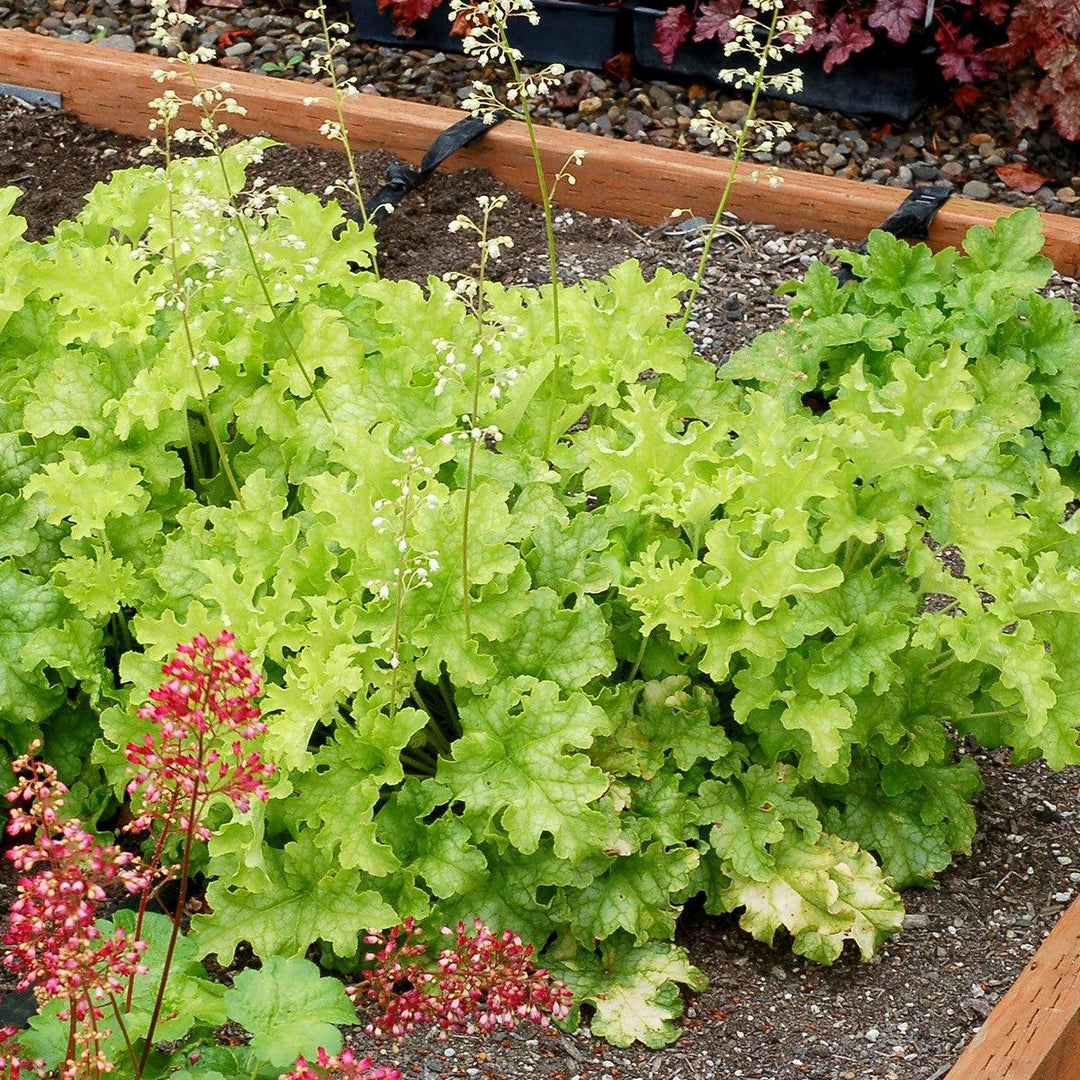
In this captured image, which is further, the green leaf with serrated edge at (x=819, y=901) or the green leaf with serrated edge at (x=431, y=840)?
the green leaf with serrated edge at (x=819, y=901)

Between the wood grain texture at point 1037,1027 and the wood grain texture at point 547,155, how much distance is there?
7.65 feet

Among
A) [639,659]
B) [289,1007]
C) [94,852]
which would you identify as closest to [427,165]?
[639,659]

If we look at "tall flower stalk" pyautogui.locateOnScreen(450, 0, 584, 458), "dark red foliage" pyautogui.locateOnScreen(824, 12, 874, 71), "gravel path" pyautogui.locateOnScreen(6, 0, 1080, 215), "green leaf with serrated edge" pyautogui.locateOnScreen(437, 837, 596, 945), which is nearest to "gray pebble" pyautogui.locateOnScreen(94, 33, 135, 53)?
"gravel path" pyautogui.locateOnScreen(6, 0, 1080, 215)

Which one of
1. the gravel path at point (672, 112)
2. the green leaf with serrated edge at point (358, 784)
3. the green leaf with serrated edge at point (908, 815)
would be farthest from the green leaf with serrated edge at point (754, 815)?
the gravel path at point (672, 112)

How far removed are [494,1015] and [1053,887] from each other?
1.20 metres

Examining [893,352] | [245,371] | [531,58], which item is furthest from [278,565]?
[531,58]

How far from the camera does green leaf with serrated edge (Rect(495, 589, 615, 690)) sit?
2828 millimetres

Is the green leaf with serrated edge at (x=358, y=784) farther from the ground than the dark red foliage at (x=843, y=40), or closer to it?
closer to it

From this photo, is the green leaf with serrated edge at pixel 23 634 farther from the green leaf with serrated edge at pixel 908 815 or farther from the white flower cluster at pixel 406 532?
the green leaf with serrated edge at pixel 908 815

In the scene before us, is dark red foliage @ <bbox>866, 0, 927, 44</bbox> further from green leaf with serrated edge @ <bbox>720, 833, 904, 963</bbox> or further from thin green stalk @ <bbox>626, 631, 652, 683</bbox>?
green leaf with serrated edge @ <bbox>720, 833, 904, 963</bbox>

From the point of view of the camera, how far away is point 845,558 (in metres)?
3.05

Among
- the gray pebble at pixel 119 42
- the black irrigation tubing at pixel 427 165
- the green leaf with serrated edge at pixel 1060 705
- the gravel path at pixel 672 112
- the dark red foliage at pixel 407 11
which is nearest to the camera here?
the green leaf with serrated edge at pixel 1060 705

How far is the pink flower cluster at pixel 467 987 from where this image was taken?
2408mm

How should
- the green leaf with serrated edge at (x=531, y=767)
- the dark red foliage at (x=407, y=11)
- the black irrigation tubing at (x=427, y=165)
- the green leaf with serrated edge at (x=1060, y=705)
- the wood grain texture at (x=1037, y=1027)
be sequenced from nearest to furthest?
1. the wood grain texture at (x=1037, y=1027)
2. the green leaf with serrated edge at (x=531, y=767)
3. the green leaf with serrated edge at (x=1060, y=705)
4. the black irrigation tubing at (x=427, y=165)
5. the dark red foliage at (x=407, y=11)
